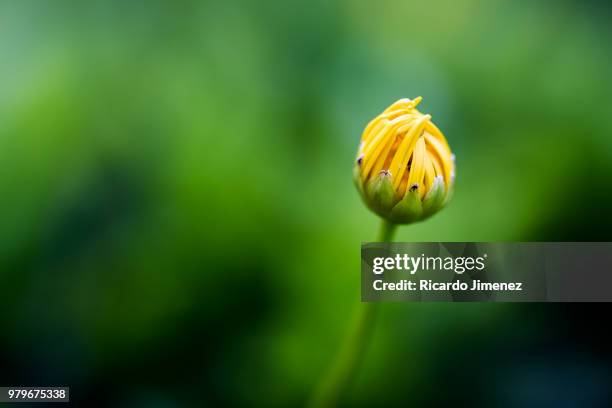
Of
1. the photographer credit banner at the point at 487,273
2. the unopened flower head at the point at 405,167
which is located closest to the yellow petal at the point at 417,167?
the unopened flower head at the point at 405,167

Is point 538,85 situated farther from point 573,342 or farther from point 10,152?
point 10,152

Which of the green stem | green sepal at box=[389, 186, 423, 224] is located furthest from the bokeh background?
green sepal at box=[389, 186, 423, 224]

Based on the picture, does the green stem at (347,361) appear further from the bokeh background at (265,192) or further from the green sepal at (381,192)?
the green sepal at (381,192)

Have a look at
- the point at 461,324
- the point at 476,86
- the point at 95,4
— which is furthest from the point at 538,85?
the point at 95,4

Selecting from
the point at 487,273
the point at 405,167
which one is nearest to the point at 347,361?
the point at 487,273

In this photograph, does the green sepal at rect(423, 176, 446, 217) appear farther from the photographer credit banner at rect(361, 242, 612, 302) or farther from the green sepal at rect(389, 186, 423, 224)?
the photographer credit banner at rect(361, 242, 612, 302)
